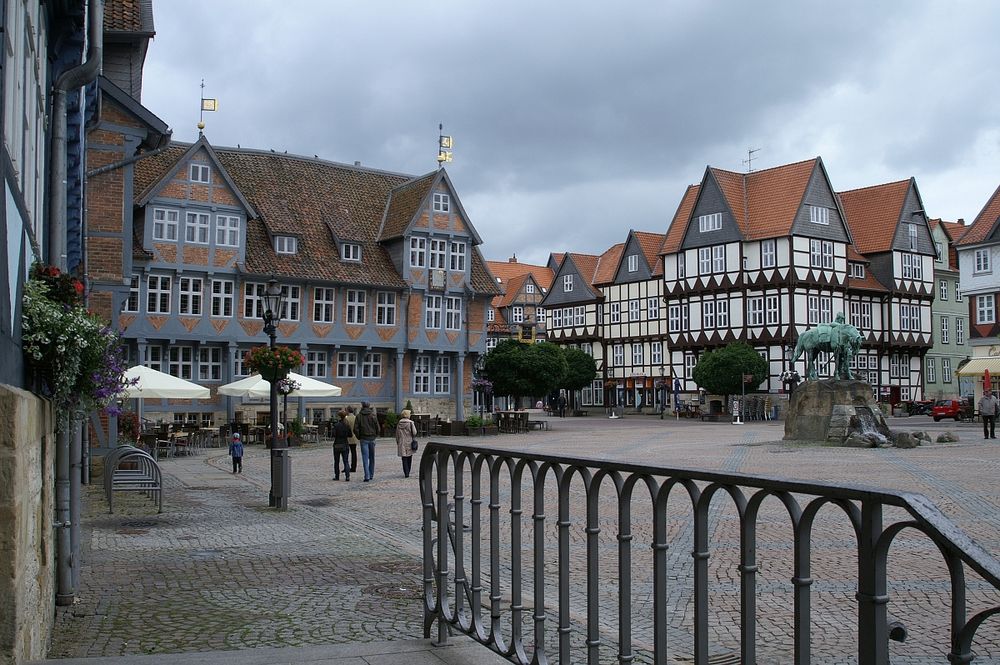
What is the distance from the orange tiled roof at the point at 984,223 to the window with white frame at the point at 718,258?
42.6 ft

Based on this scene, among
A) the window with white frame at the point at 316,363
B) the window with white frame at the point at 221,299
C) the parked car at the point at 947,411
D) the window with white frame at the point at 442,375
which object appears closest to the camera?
the window with white frame at the point at 221,299

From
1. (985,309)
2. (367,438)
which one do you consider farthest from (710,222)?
(367,438)

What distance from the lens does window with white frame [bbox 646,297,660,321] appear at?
7088 centimetres

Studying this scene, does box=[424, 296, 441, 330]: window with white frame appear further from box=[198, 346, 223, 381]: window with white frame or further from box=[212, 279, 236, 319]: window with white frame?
box=[198, 346, 223, 381]: window with white frame

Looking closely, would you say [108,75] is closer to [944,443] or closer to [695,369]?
[944,443]

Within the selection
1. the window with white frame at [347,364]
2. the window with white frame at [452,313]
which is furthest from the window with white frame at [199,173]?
the window with white frame at [452,313]

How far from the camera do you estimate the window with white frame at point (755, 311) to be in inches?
2347

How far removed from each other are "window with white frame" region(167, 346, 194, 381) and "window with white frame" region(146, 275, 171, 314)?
1.70 metres

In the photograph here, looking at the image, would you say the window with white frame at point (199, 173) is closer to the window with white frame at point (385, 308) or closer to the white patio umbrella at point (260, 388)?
the window with white frame at point (385, 308)

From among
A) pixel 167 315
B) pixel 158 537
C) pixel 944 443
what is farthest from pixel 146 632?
pixel 167 315

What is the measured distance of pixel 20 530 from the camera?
4.42 m

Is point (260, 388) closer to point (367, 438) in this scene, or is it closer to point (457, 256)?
point (367, 438)

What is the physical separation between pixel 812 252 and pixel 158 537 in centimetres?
5352

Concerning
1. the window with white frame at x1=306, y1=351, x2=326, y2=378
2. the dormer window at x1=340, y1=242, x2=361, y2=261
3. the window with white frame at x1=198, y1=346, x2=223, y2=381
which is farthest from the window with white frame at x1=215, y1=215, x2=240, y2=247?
the window with white frame at x1=306, y1=351, x2=326, y2=378
